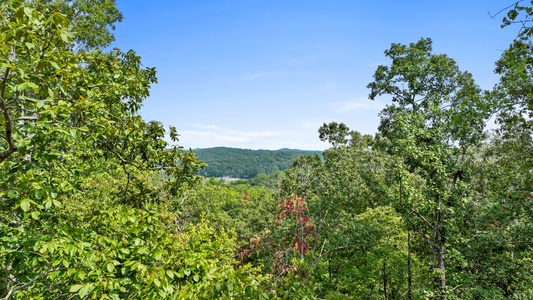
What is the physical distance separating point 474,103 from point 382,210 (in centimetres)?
702

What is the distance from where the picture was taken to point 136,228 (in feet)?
10.2

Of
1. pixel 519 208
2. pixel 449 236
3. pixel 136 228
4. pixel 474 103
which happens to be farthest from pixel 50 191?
pixel 449 236

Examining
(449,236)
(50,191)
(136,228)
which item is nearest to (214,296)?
(136,228)

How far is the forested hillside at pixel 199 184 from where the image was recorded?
283cm

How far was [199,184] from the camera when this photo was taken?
11742 mm

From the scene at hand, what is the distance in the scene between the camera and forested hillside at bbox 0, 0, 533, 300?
283 centimetres

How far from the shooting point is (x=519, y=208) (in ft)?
22.5

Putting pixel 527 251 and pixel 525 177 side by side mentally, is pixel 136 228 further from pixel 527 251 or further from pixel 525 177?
pixel 527 251

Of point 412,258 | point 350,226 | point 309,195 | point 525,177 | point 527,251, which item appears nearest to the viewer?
point 525,177

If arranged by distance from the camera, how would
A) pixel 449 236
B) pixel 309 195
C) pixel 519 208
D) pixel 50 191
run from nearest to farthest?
1. pixel 50 191
2. pixel 519 208
3. pixel 449 236
4. pixel 309 195

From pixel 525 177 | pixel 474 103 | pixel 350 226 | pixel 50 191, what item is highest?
pixel 474 103

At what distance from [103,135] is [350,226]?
11.8 metres

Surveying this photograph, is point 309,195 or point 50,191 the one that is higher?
point 50,191

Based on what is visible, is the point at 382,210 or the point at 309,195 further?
the point at 309,195
